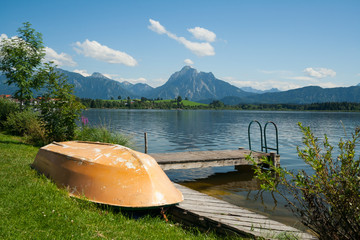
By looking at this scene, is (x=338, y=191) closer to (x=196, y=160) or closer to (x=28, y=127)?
(x=196, y=160)

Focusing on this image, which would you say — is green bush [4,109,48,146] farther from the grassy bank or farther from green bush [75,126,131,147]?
the grassy bank

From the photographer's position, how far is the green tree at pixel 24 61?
18.9m

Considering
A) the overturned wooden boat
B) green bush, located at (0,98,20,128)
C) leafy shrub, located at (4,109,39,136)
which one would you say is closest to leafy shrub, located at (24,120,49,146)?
leafy shrub, located at (4,109,39,136)

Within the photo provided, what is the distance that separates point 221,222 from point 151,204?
4.85 feet

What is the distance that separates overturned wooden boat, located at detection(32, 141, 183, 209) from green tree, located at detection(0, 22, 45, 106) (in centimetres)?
1413

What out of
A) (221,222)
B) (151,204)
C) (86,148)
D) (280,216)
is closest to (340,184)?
(221,222)

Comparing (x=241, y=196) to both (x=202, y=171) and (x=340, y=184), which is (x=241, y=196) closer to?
(x=202, y=171)

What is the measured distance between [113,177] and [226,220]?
2.53m

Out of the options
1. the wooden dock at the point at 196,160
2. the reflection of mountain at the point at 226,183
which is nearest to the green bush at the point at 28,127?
the wooden dock at the point at 196,160

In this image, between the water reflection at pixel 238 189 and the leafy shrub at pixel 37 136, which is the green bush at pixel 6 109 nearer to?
the leafy shrub at pixel 37 136

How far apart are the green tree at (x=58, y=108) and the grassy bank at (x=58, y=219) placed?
812 centimetres

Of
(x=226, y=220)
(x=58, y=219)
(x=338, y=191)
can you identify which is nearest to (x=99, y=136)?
(x=58, y=219)

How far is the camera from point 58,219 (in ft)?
16.3

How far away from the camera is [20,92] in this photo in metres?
19.9
